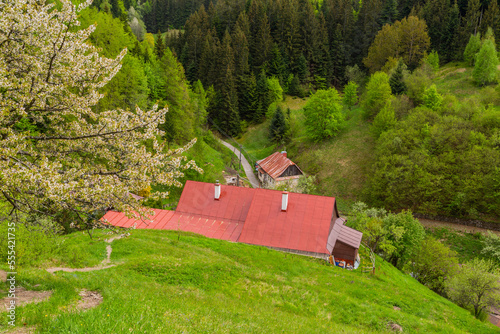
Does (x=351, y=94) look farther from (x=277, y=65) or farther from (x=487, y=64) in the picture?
(x=487, y=64)

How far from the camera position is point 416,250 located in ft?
114

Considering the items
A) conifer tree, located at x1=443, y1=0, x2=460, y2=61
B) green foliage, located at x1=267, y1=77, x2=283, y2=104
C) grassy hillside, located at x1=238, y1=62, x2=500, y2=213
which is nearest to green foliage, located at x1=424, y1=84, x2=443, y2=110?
grassy hillside, located at x1=238, y1=62, x2=500, y2=213

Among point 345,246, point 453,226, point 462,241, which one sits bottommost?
point 462,241

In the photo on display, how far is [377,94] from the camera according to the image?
206 feet

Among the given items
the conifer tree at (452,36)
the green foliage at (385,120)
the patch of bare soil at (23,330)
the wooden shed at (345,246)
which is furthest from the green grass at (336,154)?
the patch of bare soil at (23,330)

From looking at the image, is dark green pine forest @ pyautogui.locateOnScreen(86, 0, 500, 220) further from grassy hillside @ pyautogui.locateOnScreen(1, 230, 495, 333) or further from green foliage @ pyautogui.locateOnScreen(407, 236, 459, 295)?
grassy hillside @ pyautogui.locateOnScreen(1, 230, 495, 333)

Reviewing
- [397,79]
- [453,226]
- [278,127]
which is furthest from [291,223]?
[397,79]

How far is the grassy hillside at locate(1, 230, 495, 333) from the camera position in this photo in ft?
25.1

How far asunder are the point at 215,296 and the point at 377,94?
6009 cm

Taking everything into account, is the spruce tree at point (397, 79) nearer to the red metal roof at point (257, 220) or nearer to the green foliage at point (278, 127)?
the green foliage at point (278, 127)

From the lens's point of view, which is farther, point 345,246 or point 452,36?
point 452,36

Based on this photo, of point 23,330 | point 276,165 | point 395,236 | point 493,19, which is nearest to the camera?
point 23,330

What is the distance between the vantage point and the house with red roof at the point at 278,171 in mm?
55219

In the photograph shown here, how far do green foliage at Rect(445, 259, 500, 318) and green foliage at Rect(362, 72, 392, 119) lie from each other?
131ft
